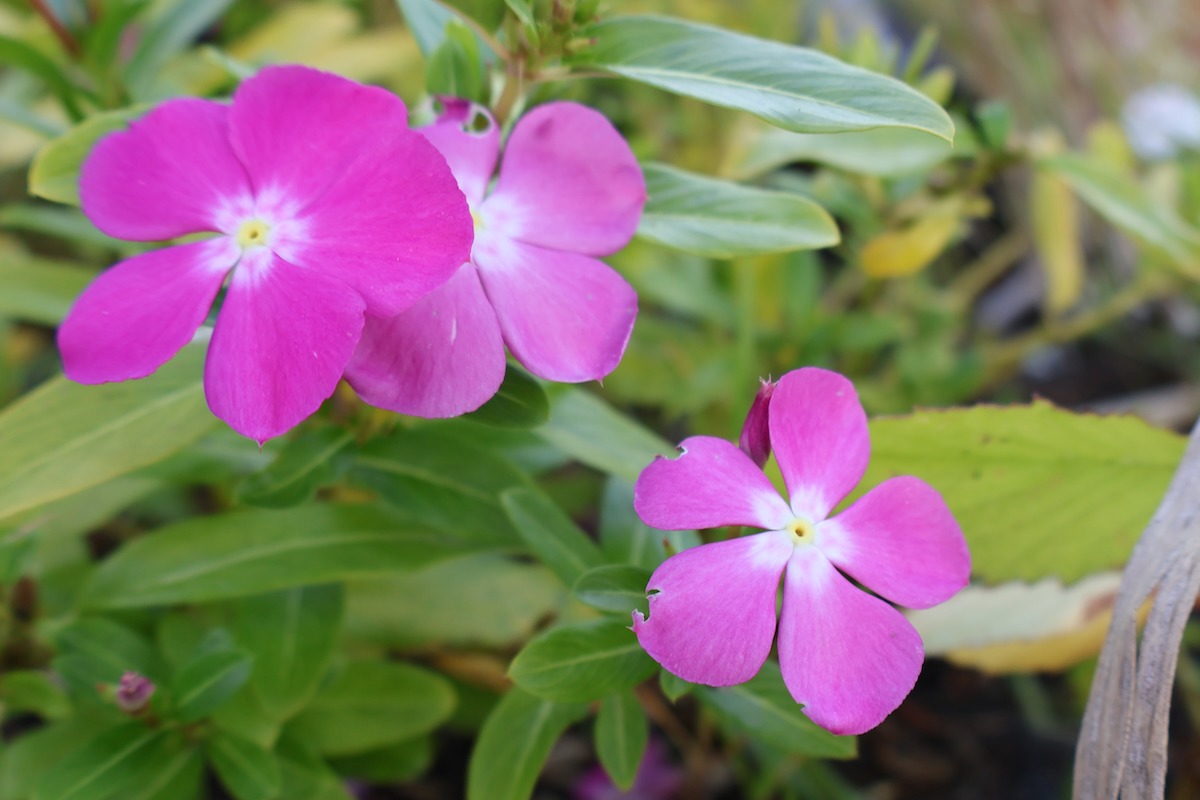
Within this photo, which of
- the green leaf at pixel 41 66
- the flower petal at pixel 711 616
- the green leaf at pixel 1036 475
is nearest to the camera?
the flower petal at pixel 711 616

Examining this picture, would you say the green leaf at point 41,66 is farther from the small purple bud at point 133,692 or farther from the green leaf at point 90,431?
the small purple bud at point 133,692

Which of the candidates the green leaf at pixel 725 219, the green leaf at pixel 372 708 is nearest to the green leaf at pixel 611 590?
the green leaf at pixel 725 219

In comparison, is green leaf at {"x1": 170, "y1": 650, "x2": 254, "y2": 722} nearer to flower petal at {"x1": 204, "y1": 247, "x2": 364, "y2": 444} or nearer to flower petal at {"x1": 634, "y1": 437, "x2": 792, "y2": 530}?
flower petal at {"x1": 204, "y1": 247, "x2": 364, "y2": 444}

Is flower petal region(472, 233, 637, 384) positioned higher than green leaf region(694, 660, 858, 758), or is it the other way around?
flower petal region(472, 233, 637, 384)

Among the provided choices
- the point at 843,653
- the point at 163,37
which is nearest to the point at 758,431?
the point at 843,653

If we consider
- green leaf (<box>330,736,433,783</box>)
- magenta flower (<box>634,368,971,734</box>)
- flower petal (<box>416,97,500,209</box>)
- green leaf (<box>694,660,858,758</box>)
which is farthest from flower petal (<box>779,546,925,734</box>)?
green leaf (<box>330,736,433,783</box>)

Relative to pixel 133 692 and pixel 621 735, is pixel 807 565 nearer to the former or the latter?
pixel 621 735

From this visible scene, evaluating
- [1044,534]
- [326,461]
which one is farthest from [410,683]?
[1044,534]

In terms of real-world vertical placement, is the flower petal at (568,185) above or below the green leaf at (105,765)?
above
